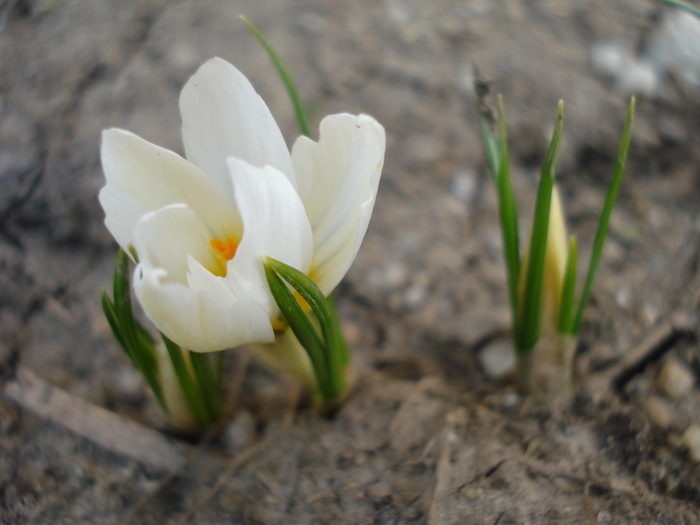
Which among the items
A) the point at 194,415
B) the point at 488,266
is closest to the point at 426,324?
the point at 488,266

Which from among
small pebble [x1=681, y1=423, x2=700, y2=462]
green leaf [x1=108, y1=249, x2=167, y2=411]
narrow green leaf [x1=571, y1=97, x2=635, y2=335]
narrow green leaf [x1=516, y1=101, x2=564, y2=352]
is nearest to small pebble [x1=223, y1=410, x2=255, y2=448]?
green leaf [x1=108, y1=249, x2=167, y2=411]

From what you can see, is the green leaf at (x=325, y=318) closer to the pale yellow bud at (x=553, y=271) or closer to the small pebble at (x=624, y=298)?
the pale yellow bud at (x=553, y=271)

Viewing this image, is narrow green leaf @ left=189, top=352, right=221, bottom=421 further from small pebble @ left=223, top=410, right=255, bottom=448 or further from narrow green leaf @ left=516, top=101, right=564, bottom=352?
narrow green leaf @ left=516, top=101, right=564, bottom=352

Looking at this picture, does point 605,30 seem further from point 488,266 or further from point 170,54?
point 170,54

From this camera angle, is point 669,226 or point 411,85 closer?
point 669,226

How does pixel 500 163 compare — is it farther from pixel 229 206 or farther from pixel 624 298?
pixel 624 298
